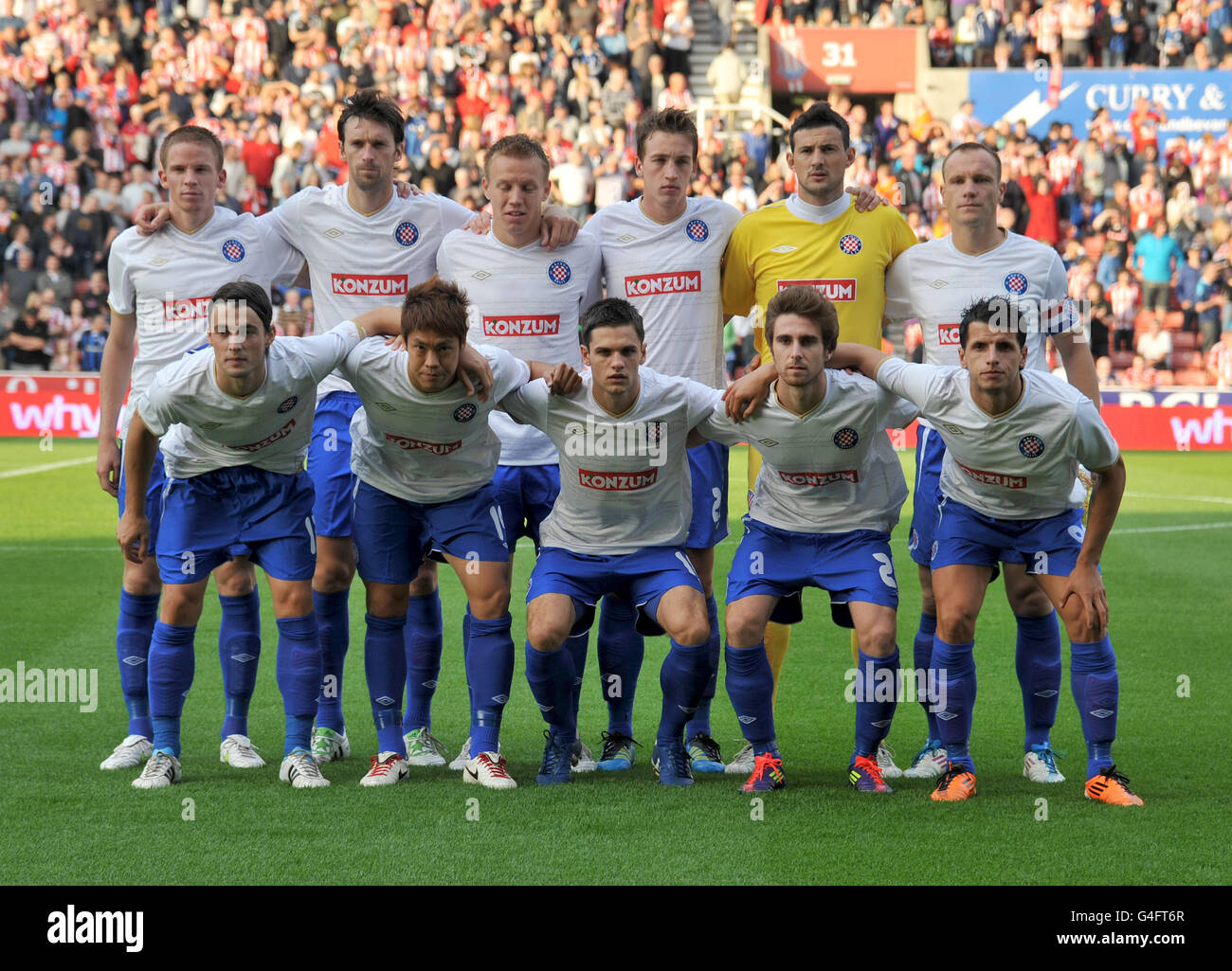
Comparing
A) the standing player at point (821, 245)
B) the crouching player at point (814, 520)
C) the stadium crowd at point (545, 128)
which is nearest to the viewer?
the crouching player at point (814, 520)

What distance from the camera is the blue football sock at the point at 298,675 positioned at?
17.5ft

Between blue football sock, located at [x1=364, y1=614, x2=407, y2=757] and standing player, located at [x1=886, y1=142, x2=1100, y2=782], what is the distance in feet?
6.40

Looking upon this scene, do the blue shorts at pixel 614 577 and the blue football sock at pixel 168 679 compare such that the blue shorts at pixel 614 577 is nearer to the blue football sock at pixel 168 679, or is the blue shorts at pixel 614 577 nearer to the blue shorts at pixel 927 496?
the blue shorts at pixel 927 496

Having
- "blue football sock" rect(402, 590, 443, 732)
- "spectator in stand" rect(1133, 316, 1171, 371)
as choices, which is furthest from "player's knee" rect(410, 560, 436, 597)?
"spectator in stand" rect(1133, 316, 1171, 371)

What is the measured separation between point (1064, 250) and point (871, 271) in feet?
51.2

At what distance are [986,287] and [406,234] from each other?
7.64 ft

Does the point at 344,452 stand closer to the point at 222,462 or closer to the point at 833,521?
the point at 222,462

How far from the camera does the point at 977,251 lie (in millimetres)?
5812

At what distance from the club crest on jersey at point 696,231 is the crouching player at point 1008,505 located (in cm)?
88

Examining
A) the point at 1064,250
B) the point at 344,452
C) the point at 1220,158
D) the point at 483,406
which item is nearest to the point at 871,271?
the point at 483,406

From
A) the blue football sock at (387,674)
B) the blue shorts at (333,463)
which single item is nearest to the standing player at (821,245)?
the blue football sock at (387,674)

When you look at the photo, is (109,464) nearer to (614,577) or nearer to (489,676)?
(489,676)

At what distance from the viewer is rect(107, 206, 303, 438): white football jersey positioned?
19.3 feet

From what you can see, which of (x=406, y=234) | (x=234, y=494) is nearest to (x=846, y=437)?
(x=406, y=234)
